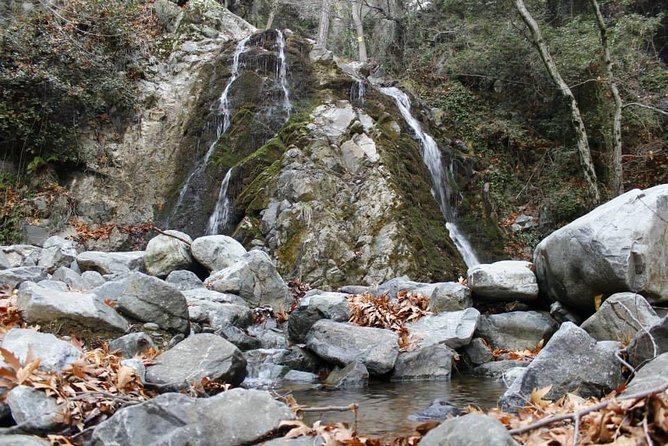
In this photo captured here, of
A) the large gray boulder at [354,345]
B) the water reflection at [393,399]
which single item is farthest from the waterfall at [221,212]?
the water reflection at [393,399]

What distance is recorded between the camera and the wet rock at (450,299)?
25.4 feet

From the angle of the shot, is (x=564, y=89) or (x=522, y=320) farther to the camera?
(x=564, y=89)

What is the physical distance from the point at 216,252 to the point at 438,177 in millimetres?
6929

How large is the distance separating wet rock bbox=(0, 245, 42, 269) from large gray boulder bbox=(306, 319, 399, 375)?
5.53m

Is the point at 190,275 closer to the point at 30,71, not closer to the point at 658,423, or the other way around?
the point at 658,423

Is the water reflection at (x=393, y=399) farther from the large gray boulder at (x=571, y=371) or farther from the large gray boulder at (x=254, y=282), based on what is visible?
the large gray boulder at (x=254, y=282)

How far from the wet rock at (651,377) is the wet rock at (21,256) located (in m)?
8.99

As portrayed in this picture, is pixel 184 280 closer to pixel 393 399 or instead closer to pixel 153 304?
pixel 153 304

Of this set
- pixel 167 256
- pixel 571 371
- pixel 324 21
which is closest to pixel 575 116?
pixel 167 256

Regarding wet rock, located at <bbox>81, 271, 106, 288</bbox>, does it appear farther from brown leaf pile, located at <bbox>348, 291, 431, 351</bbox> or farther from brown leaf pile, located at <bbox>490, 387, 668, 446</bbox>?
brown leaf pile, located at <bbox>490, 387, 668, 446</bbox>

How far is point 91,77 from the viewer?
51.5 feet

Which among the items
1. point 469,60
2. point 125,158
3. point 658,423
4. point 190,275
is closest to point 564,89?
point 469,60

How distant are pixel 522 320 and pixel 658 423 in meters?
4.93

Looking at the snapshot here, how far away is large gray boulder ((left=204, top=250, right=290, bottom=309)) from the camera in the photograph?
27.2ft
